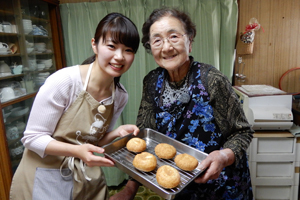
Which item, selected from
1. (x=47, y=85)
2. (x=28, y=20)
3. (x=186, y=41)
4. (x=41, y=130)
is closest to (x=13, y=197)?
(x=41, y=130)

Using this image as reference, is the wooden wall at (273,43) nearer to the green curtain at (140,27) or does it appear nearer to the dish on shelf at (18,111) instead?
the green curtain at (140,27)

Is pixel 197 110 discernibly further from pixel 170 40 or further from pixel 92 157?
pixel 92 157

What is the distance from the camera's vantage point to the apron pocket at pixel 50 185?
39.1 inches

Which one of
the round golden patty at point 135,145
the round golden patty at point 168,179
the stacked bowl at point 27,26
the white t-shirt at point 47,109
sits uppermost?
the stacked bowl at point 27,26

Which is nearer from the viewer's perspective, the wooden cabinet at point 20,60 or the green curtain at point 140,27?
the wooden cabinet at point 20,60

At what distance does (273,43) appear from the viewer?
240cm

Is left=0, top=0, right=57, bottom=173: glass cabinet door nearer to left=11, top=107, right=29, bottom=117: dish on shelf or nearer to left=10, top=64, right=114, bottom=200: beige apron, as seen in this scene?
left=11, top=107, right=29, bottom=117: dish on shelf

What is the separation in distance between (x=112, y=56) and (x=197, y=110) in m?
A: 0.50

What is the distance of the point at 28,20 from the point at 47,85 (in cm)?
187

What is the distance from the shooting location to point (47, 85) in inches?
36.9

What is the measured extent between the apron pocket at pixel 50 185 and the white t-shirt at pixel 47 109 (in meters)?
0.11

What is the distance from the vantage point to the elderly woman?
3.41 ft

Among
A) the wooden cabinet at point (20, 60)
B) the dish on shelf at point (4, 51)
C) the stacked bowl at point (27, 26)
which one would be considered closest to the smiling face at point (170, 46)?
the wooden cabinet at point (20, 60)

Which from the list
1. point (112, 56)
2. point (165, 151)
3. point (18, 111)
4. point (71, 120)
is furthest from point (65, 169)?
point (18, 111)
